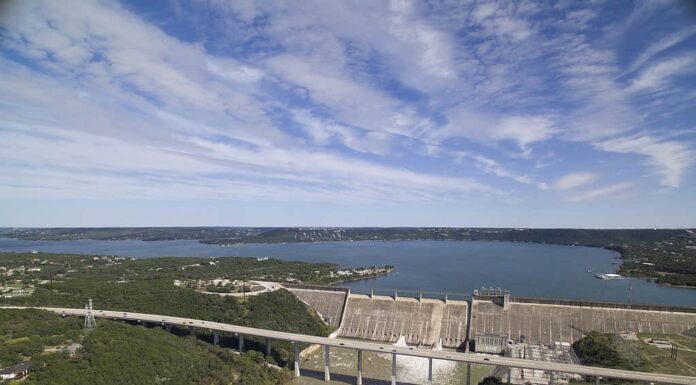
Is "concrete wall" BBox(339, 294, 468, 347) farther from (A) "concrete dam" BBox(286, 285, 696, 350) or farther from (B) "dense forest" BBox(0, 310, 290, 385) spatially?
(B) "dense forest" BBox(0, 310, 290, 385)

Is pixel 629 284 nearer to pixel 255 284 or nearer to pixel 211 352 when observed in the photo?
pixel 255 284

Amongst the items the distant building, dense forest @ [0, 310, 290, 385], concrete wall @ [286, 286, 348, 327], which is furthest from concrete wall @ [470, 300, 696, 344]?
the distant building

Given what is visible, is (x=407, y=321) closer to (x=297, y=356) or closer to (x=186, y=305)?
(x=297, y=356)

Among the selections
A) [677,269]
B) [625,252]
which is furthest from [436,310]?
[625,252]

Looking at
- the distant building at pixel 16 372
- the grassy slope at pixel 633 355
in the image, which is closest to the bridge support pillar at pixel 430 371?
the grassy slope at pixel 633 355

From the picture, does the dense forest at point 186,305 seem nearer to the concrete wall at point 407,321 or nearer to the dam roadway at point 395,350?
the dam roadway at point 395,350
